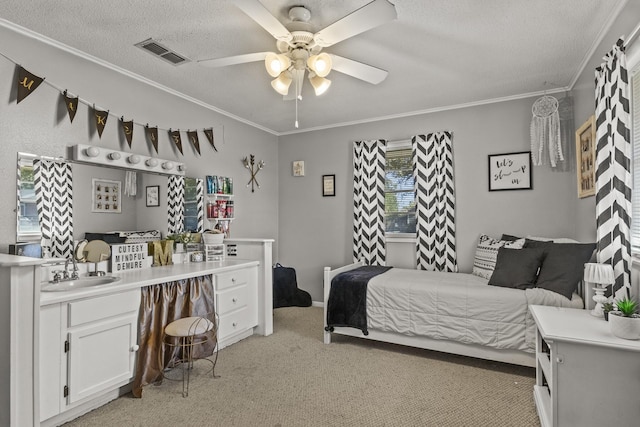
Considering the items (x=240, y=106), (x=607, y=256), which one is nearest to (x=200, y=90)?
(x=240, y=106)

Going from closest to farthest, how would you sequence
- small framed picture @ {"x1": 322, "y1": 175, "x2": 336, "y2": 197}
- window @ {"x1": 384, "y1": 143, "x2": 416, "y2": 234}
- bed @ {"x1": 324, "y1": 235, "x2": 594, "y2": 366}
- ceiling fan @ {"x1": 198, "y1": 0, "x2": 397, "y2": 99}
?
1. ceiling fan @ {"x1": 198, "y1": 0, "x2": 397, "y2": 99}
2. bed @ {"x1": 324, "y1": 235, "x2": 594, "y2": 366}
3. window @ {"x1": 384, "y1": 143, "x2": 416, "y2": 234}
4. small framed picture @ {"x1": 322, "y1": 175, "x2": 336, "y2": 197}

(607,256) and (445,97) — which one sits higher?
(445,97)

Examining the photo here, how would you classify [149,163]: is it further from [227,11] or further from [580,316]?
[580,316]

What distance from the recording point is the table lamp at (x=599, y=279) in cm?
198

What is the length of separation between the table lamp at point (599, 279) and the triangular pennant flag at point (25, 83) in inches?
146

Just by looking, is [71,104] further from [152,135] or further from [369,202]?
[369,202]

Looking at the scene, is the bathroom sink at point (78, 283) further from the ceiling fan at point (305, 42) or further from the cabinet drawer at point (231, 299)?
the ceiling fan at point (305, 42)

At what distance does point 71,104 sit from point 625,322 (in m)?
3.63

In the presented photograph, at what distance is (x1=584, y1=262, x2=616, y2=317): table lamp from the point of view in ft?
6.50

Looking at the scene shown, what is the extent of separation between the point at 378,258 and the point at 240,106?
2408 millimetres

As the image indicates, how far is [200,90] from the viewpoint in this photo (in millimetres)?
3424

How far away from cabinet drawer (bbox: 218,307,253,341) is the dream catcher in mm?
3224

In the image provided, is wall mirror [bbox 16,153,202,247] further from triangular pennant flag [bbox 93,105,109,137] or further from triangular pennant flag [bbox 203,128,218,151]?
triangular pennant flag [bbox 203,128,218,151]

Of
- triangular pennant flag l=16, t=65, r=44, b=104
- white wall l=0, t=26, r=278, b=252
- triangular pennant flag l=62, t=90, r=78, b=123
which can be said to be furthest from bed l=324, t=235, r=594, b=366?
triangular pennant flag l=16, t=65, r=44, b=104
